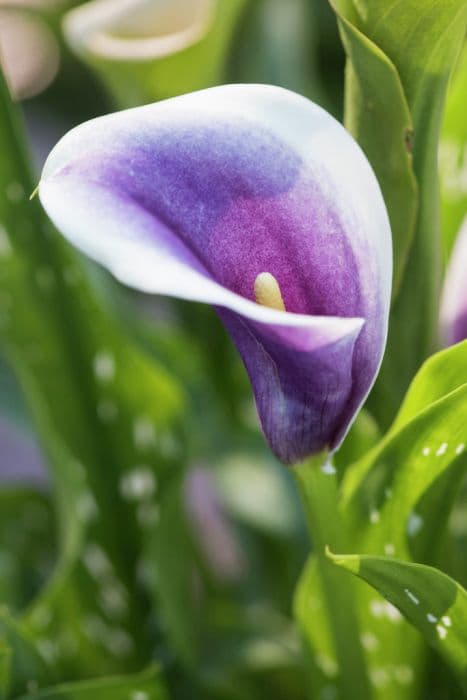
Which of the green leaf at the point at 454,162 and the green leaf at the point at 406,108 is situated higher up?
the green leaf at the point at 406,108

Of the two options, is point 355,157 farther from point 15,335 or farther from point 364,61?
point 15,335

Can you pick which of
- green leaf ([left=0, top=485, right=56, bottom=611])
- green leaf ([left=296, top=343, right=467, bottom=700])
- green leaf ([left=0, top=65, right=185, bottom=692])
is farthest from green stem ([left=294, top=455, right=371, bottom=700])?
green leaf ([left=0, top=485, right=56, bottom=611])

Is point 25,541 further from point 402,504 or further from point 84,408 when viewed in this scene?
point 402,504

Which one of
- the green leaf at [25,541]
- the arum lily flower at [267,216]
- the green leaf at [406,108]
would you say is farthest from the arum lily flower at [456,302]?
the green leaf at [25,541]

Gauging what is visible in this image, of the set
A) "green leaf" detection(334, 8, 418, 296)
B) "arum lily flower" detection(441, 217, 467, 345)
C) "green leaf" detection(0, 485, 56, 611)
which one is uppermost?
"green leaf" detection(334, 8, 418, 296)

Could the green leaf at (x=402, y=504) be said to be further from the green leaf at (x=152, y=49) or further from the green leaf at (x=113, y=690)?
the green leaf at (x=152, y=49)

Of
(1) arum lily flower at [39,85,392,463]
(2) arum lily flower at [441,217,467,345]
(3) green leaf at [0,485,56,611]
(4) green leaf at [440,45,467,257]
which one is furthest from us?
(3) green leaf at [0,485,56,611]

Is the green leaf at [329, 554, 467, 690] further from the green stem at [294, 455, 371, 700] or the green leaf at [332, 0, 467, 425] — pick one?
the green leaf at [332, 0, 467, 425]
